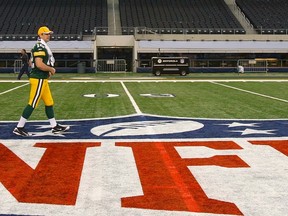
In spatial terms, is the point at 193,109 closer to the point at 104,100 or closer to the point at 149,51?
the point at 104,100

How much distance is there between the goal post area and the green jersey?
36.2 m

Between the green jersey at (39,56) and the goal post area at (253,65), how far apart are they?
36.2 metres

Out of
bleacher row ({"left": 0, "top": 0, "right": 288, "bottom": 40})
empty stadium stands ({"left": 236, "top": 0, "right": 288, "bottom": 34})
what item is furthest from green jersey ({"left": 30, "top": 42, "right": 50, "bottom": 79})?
empty stadium stands ({"left": 236, "top": 0, "right": 288, "bottom": 34})

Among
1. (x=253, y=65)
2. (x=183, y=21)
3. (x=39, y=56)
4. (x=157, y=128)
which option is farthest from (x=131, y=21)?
(x=39, y=56)

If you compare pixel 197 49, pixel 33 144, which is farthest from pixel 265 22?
pixel 33 144

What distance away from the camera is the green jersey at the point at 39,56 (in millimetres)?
6935

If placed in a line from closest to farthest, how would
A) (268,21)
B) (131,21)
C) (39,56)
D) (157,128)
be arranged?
(39,56), (157,128), (131,21), (268,21)

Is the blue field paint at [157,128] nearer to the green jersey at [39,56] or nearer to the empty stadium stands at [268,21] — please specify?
the green jersey at [39,56]

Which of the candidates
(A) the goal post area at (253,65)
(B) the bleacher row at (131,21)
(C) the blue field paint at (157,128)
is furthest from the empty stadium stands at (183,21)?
(C) the blue field paint at (157,128)

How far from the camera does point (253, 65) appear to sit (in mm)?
42062

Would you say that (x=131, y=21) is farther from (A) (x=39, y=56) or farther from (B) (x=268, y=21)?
(A) (x=39, y=56)

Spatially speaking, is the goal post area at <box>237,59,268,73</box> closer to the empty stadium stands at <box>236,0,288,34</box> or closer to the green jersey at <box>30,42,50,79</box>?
the empty stadium stands at <box>236,0,288,34</box>

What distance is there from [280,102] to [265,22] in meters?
37.0

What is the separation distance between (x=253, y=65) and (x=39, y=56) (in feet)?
122
